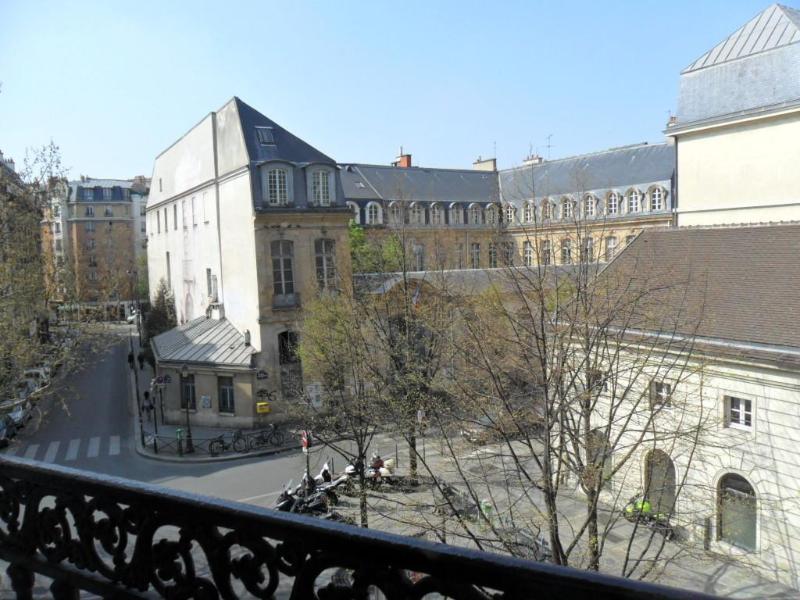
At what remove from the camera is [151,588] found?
286 centimetres

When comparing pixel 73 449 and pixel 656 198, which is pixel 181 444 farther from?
pixel 656 198

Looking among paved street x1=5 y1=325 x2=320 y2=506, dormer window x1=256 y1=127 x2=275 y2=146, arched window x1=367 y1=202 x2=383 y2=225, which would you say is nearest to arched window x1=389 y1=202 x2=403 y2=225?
dormer window x1=256 y1=127 x2=275 y2=146

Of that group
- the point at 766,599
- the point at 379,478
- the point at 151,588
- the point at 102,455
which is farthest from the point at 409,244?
the point at 151,588

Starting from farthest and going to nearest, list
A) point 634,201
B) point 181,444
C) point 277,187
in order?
point 634,201, point 277,187, point 181,444

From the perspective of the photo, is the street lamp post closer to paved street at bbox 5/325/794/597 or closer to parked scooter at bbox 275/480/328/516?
paved street at bbox 5/325/794/597

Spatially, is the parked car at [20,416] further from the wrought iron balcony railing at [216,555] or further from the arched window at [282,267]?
the wrought iron balcony railing at [216,555]

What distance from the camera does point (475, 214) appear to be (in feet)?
177

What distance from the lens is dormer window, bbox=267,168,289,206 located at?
90.9ft

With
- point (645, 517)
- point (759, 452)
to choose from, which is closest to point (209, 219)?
point (645, 517)

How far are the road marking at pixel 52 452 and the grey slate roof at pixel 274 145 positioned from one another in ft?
45.9

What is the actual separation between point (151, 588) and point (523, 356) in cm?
1071

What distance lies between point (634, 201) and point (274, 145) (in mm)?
30472

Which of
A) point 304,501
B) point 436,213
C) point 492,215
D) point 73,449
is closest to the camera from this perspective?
point 304,501

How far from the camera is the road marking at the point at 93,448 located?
2416 cm
